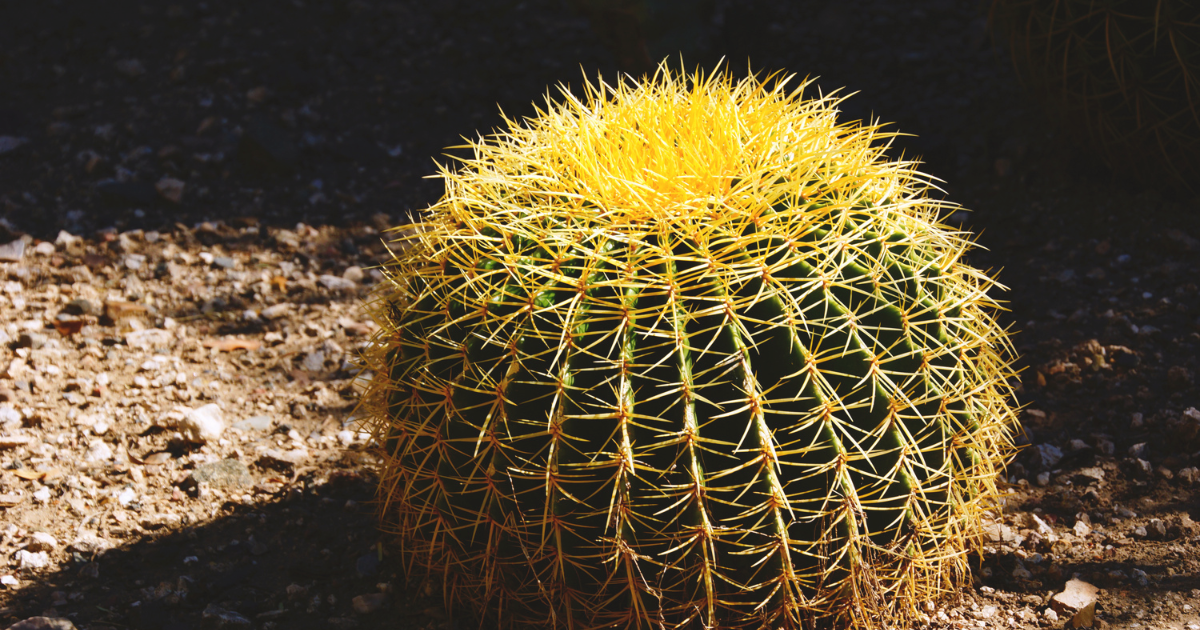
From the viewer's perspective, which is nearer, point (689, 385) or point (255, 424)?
point (689, 385)

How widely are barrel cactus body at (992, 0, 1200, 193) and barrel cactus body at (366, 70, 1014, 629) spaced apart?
2221 millimetres

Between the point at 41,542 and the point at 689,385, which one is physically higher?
the point at 689,385

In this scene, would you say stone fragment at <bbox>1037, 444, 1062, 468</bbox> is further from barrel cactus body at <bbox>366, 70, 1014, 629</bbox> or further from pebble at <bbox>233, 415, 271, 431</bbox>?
pebble at <bbox>233, 415, 271, 431</bbox>

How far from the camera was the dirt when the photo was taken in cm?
251

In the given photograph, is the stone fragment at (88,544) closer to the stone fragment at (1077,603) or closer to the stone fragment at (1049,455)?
the stone fragment at (1077,603)

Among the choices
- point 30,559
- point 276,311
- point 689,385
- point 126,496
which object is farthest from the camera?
point 276,311

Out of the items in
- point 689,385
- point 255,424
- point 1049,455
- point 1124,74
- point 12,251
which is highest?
point 1124,74

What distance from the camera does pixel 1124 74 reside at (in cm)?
382

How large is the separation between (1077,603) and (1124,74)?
8.31 feet

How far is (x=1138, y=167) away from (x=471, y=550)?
353cm

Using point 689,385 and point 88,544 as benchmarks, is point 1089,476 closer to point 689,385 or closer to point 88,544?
point 689,385

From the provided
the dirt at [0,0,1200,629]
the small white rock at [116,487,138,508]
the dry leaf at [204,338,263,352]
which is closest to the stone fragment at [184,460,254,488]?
the dirt at [0,0,1200,629]

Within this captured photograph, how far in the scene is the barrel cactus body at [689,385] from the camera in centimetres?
183

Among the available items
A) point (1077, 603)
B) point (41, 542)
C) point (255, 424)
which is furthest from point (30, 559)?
point (1077, 603)
